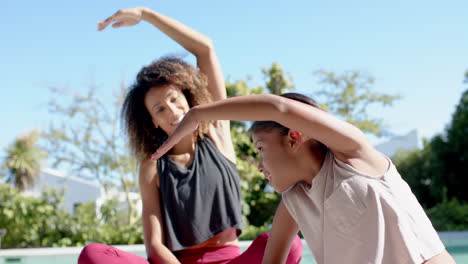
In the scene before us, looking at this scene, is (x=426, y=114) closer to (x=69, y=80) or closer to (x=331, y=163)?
(x=69, y=80)

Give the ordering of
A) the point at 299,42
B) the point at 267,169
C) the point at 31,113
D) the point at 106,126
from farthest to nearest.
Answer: the point at 299,42 → the point at 31,113 → the point at 106,126 → the point at 267,169

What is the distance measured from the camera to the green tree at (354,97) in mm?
24453

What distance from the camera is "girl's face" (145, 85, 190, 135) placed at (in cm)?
262

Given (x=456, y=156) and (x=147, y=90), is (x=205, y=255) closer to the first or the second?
(x=147, y=90)

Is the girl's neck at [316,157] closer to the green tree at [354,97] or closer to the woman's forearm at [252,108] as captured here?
the woman's forearm at [252,108]

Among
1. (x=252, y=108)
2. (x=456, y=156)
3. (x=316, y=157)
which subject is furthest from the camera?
(x=456, y=156)

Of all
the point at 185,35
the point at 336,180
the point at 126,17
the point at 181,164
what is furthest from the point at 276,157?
the point at 126,17

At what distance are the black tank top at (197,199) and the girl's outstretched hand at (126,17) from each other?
0.77 m

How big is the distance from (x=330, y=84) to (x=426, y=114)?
7.22m

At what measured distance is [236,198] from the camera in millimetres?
2783

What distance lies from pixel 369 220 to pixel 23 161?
18776 mm

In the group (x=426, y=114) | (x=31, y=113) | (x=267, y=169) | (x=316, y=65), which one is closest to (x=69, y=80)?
(x=31, y=113)

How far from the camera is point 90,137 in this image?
15695mm

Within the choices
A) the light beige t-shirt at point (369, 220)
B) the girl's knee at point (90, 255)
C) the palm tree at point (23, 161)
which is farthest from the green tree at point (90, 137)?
the light beige t-shirt at point (369, 220)
